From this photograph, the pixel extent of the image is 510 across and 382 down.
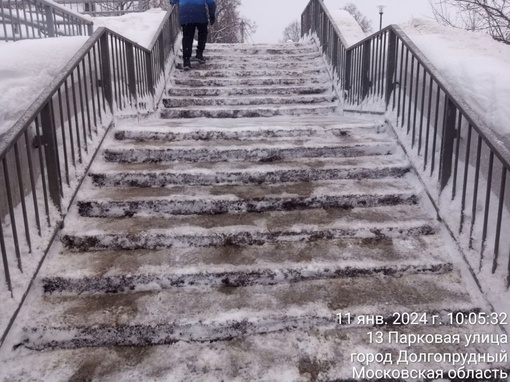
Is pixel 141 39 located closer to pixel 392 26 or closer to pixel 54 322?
pixel 392 26

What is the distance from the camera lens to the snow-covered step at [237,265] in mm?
3189

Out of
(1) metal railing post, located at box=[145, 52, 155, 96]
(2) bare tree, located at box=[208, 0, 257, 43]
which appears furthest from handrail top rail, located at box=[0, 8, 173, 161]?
(2) bare tree, located at box=[208, 0, 257, 43]

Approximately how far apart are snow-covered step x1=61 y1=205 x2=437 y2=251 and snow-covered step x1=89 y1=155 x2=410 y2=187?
53 cm

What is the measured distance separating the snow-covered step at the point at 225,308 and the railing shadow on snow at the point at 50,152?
330 mm

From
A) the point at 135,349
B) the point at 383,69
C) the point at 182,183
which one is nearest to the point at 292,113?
the point at 383,69

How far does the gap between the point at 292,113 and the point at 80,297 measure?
452 cm

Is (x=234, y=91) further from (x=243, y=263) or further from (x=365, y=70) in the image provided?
(x=243, y=263)

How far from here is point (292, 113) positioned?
6832 mm

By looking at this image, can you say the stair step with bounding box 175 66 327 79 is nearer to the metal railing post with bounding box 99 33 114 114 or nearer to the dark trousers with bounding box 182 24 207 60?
the dark trousers with bounding box 182 24 207 60

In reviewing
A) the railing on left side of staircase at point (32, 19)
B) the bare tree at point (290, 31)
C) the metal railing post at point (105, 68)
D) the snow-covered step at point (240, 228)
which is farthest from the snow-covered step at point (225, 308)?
the bare tree at point (290, 31)

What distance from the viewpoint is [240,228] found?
369 centimetres

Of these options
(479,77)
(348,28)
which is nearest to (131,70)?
(479,77)

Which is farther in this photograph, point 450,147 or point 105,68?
point 105,68

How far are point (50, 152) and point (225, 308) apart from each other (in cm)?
182
